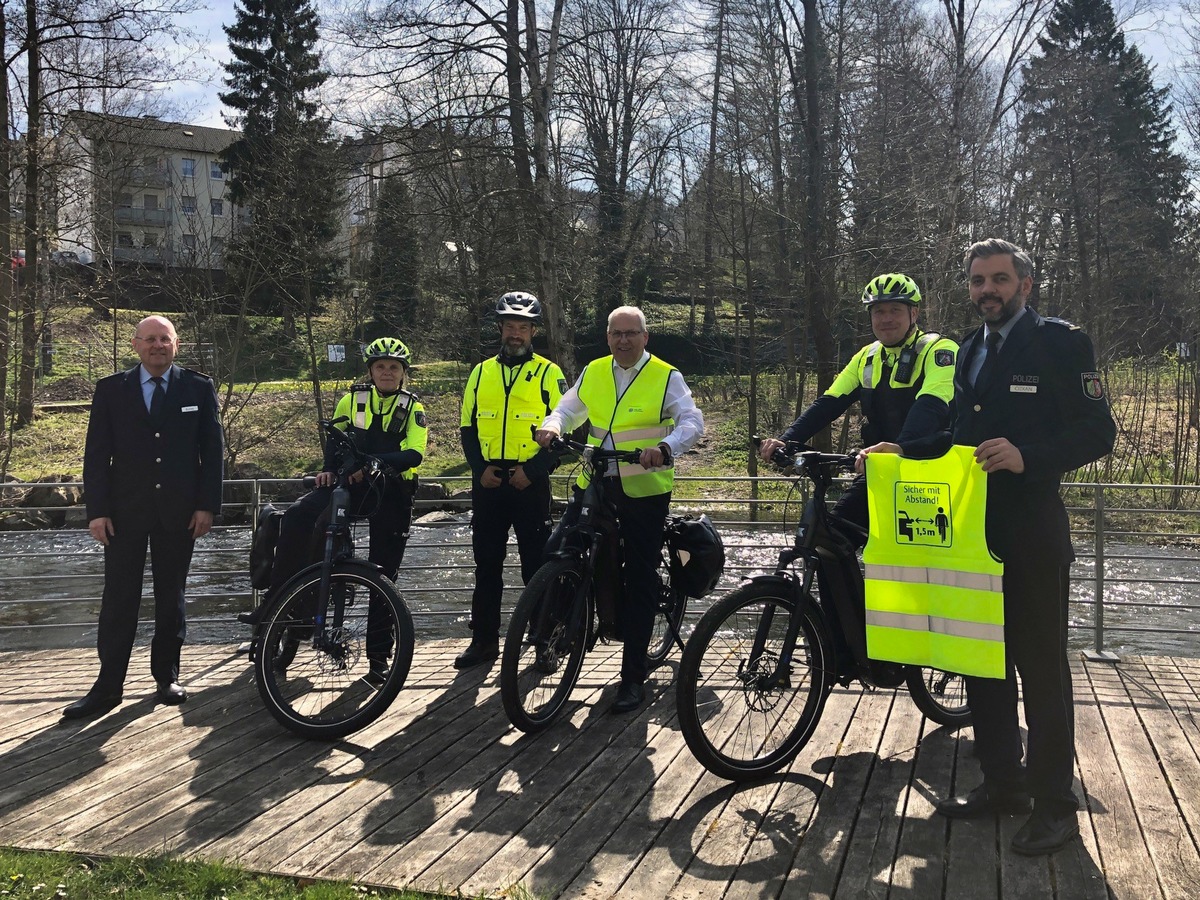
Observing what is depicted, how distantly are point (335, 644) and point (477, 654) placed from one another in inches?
45.1

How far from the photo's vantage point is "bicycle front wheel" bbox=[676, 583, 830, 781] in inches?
136

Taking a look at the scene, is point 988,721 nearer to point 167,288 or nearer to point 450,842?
point 450,842

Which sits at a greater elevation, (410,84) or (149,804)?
(410,84)

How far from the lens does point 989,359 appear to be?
10.7ft

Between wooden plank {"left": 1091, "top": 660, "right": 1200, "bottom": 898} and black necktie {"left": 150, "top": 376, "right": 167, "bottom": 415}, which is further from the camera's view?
black necktie {"left": 150, "top": 376, "right": 167, "bottom": 415}

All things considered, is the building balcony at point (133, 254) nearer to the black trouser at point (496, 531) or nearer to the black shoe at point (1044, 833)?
the black trouser at point (496, 531)

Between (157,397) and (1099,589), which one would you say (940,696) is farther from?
(157,397)

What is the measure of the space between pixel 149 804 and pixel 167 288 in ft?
43.4

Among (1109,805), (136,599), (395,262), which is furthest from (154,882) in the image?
(395,262)

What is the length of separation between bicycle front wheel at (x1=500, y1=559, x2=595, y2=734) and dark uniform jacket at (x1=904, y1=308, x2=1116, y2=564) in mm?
1759

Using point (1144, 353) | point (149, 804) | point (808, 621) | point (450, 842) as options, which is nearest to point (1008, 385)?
point (808, 621)

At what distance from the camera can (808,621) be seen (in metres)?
3.64

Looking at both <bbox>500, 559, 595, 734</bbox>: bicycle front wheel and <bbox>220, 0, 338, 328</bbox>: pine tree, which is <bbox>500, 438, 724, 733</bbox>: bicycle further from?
<bbox>220, 0, 338, 328</bbox>: pine tree

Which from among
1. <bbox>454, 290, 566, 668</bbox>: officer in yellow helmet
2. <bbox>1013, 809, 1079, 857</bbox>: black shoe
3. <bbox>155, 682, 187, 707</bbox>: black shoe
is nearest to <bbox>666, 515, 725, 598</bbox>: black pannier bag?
<bbox>454, 290, 566, 668</bbox>: officer in yellow helmet
